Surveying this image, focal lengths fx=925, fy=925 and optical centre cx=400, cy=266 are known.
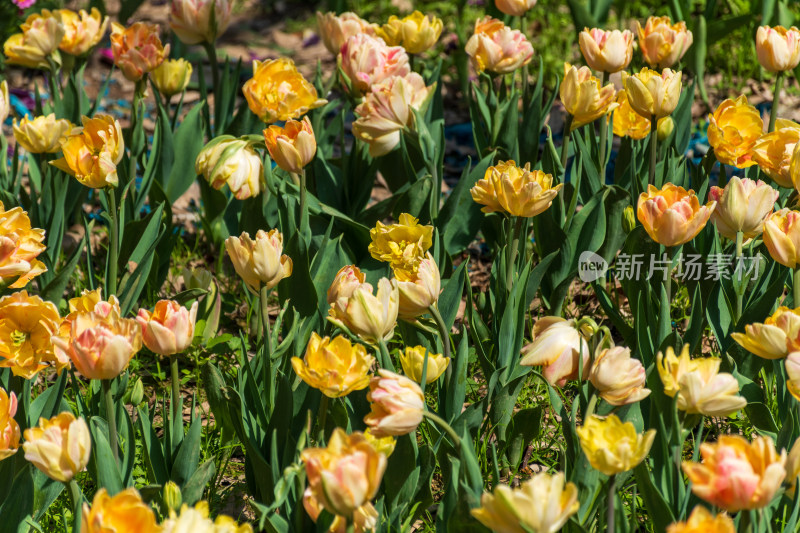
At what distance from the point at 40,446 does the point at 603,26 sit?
8.02ft

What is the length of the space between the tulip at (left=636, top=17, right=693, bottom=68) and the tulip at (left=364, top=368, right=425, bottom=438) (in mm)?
1295

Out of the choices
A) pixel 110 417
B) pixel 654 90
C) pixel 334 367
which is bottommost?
pixel 110 417

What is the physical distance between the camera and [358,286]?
4.34ft

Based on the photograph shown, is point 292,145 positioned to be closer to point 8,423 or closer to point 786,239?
point 8,423

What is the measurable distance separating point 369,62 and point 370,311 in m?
0.98

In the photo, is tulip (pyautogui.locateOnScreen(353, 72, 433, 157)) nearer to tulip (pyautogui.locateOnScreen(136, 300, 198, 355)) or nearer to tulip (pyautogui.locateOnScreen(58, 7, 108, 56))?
tulip (pyautogui.locateOnScreen(136, 300, 198, 355))

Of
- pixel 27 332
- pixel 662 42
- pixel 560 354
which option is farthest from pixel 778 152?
pixel 27 332

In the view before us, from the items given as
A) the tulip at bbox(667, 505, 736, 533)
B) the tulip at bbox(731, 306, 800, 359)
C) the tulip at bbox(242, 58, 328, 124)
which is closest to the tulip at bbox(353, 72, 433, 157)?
the tulip at bbox(242, 58, 328, 124)

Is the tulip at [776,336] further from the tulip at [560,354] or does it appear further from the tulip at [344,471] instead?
the tulip at [344,471]

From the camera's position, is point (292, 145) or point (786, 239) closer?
point (786, 239)

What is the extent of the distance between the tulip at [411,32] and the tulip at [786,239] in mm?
1159

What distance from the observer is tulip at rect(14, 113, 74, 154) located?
2016mm

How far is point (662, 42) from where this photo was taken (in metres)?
2.14

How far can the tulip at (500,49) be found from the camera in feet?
7.18
